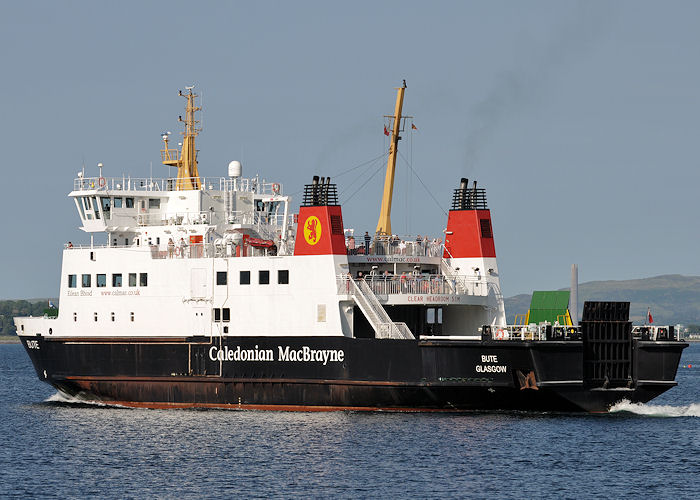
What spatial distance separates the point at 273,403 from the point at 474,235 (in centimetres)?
828

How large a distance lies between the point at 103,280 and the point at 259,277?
602cm

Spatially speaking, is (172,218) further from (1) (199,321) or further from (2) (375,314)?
(2) (375,314)

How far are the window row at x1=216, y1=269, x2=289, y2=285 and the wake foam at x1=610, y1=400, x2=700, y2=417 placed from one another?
33.9 ft

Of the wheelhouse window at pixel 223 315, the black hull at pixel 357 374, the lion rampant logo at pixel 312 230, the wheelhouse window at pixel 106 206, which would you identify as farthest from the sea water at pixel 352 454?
the wheelhouse window at pixel 106 206

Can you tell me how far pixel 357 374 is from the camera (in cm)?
3653

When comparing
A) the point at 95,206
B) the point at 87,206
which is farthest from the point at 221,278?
the point at 87,206

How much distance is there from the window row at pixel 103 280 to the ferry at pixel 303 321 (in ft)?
0.17

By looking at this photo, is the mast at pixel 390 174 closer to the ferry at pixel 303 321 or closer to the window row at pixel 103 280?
the ferry at pixel 303 321

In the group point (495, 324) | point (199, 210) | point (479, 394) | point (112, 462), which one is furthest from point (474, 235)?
point (112, 462)

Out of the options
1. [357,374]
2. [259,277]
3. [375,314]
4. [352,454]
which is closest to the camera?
[352,454]

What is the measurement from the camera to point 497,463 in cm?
2966

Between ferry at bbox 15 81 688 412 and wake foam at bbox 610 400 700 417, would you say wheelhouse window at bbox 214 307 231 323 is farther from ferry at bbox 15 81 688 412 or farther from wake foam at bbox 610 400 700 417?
wake foam at bbox 610 400 700 417

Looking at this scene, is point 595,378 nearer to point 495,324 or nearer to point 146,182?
point 495,324

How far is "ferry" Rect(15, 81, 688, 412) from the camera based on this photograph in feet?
117
